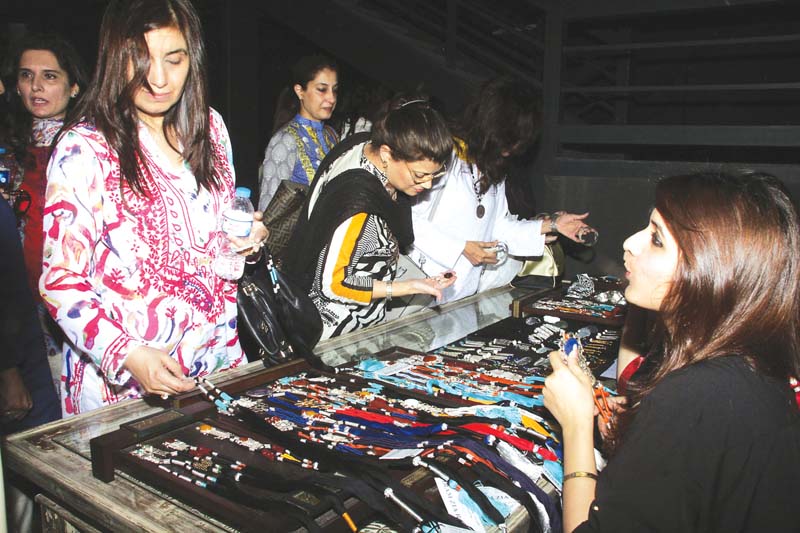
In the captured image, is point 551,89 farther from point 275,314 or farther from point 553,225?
point 275,314

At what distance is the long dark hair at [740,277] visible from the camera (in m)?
1.27

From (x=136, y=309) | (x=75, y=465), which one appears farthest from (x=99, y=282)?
(x=75, y=465)

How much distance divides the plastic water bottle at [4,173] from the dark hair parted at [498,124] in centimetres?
207

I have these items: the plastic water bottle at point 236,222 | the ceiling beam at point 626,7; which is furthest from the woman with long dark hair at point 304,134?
the plastic water bottle at point 236,222

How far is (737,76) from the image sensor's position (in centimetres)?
656

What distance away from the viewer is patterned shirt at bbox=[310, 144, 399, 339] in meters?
2.51

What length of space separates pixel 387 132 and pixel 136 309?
50.0 inches

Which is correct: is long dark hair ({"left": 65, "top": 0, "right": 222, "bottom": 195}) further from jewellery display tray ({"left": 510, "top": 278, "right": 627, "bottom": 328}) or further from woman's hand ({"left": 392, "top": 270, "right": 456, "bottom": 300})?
jewellery display tray ({"left": 510, "top": 278, "right": 627, "bottom": 328})

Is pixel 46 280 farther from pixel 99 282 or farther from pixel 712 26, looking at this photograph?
pixel 712 26

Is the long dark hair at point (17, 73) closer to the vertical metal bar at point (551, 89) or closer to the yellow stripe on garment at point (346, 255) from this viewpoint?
the yellow stripe on garment at point (346, 255)

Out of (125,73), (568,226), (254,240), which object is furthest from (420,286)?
(568,226)

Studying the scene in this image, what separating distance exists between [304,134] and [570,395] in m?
3.11

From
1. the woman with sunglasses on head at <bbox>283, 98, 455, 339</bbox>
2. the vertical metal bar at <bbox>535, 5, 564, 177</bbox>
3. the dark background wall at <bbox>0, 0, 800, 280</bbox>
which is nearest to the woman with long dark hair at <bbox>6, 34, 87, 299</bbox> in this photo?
the woman with sunglasses on head at <bbox>283, 98, 455, 339</bbox>

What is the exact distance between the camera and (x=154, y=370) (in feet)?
5.23
